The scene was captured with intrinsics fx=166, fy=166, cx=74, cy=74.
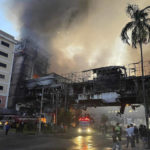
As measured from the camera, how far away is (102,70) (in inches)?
1515

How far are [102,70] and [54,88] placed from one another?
13.9 metres

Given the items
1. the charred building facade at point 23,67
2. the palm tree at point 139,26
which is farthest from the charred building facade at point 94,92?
the palm tree at point 139,26

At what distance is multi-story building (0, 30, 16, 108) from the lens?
163ft

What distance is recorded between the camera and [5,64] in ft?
167

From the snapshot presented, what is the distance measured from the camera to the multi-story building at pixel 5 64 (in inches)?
1952

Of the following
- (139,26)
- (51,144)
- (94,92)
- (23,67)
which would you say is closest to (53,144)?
(51,144)

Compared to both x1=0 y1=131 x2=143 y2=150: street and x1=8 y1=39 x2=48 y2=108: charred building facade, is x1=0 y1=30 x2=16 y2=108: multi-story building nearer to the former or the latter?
x1=8 y1=39 x2=48 y2=108: charred building facade

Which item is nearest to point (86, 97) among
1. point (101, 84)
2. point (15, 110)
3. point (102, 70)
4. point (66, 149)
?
point (101, 84)

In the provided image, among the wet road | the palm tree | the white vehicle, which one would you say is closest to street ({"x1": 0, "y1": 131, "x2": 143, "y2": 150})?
the wet road

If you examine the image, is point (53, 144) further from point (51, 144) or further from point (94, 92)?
point (94, 92)

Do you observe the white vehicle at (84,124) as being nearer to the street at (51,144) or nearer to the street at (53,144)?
the street at (53,144)

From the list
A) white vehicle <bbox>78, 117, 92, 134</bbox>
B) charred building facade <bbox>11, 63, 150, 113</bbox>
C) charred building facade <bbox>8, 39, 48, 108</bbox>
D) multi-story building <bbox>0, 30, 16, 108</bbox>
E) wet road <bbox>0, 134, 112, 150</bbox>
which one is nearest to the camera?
wet road <bbox>0, 134, 112, 150</bbox>

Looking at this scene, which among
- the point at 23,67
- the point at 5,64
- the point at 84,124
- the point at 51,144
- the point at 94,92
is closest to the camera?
the point at 51,144

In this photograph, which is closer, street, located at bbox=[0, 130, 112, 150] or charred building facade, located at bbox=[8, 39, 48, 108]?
street, located at bbox=[0, 130, 112, 150]
